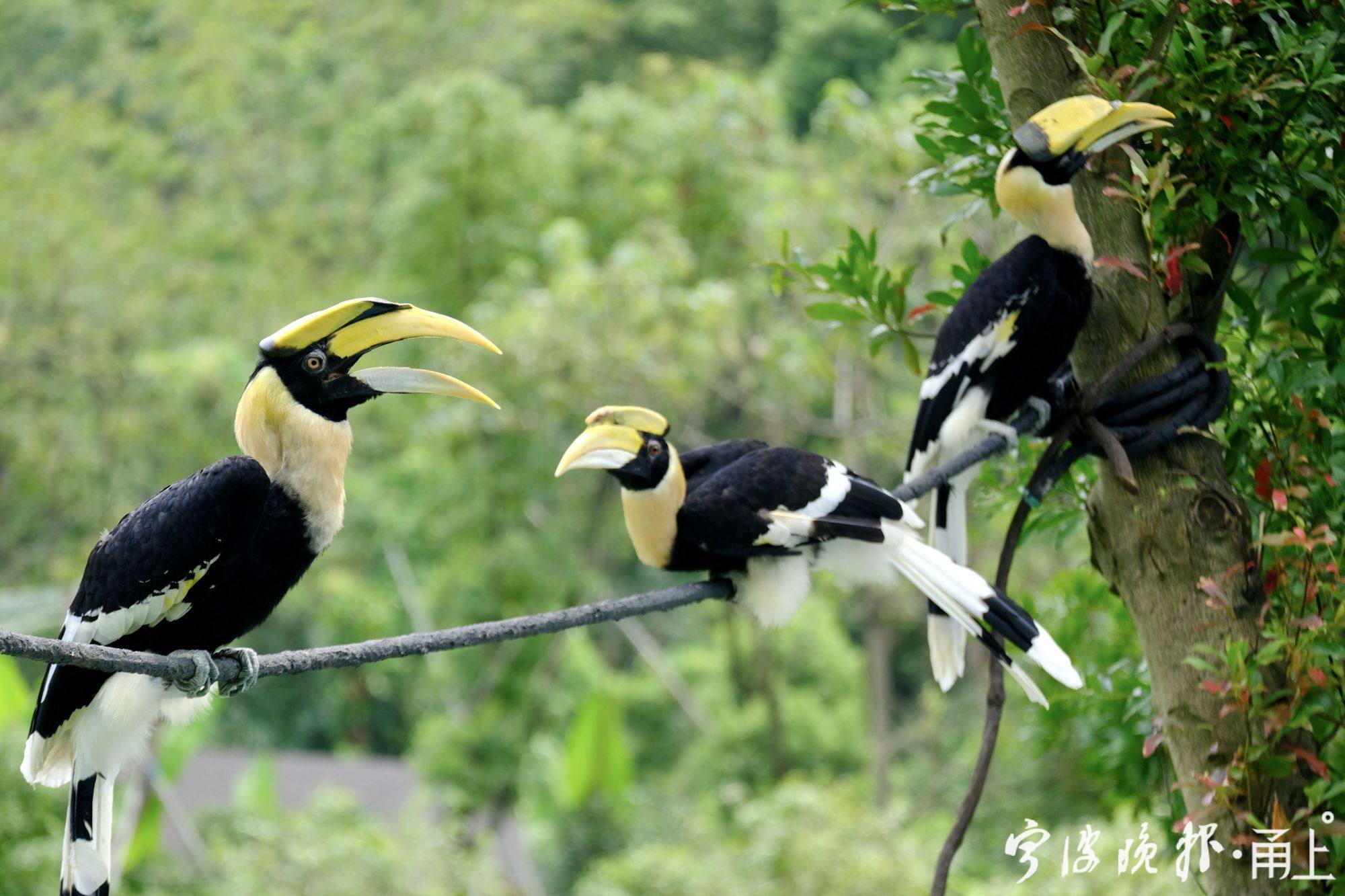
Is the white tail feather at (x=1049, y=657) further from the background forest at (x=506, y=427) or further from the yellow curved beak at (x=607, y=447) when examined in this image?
the background forest at (x=506, y=427)

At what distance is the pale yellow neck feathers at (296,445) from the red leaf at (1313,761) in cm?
97

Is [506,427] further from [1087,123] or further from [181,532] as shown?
[1087,123]

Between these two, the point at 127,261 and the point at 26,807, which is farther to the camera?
the point at 127,261

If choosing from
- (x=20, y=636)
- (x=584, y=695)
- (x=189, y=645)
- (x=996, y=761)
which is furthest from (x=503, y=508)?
(x=20, y=636)

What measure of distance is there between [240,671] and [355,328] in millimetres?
390

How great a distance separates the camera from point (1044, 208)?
146 cm

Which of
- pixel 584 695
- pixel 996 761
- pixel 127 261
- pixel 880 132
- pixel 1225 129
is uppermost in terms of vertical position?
pixel 1225 129

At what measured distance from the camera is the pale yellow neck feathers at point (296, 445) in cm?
131

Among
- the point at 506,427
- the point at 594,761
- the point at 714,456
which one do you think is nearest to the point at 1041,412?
the point at 714,456

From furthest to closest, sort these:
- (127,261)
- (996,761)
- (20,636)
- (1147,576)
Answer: (127,261)
(996,761)
(1147,576)
(20,636)

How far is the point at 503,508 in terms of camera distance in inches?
265

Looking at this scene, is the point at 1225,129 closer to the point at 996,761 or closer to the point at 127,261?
the point at 996,761

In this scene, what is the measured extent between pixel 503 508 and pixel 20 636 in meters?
5.81

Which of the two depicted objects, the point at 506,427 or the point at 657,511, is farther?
the point at 506,427
